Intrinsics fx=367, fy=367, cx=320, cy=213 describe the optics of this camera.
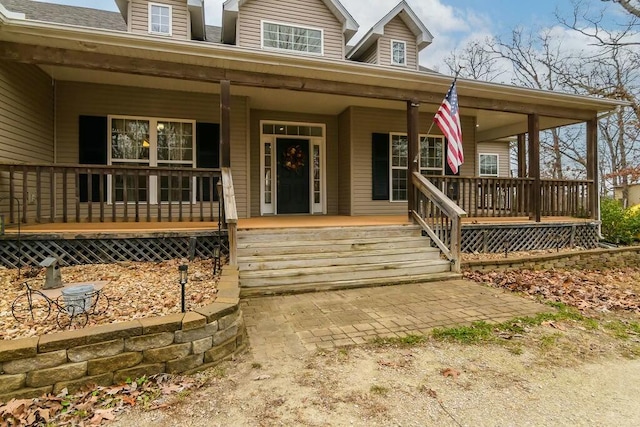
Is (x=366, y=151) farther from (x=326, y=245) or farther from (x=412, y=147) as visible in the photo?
(x=326, y=245)

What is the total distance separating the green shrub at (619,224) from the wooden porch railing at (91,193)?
8.59 metres

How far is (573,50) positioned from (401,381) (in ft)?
69.0

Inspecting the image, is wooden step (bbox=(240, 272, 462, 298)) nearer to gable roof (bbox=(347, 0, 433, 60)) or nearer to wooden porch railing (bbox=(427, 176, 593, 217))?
wooden porch railing (bbox=(427, 176, 593, 217))

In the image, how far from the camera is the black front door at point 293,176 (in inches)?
341

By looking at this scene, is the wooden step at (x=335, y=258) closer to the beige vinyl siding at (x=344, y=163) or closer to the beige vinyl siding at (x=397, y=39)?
the beige vinyl siding at (x=344, y=163)

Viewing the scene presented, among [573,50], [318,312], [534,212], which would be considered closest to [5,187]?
[318,312]

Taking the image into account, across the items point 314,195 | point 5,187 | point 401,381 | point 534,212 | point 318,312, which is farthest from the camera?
point 314,195

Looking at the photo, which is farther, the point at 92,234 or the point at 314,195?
the point at 314,195

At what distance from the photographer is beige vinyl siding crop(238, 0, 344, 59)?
27.3 feet

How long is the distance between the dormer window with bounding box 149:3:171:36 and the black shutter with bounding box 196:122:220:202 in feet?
7.46

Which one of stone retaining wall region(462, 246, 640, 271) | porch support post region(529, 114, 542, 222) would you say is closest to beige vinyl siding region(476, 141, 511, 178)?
porch support post region(529, 114, 542, 222)

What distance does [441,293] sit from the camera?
4574 mm

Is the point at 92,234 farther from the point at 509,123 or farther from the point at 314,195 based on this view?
the point at 509,123

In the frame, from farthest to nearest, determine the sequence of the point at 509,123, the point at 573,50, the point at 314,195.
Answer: the point at 573,50 < the point at 509,123 < the point at 314,195
